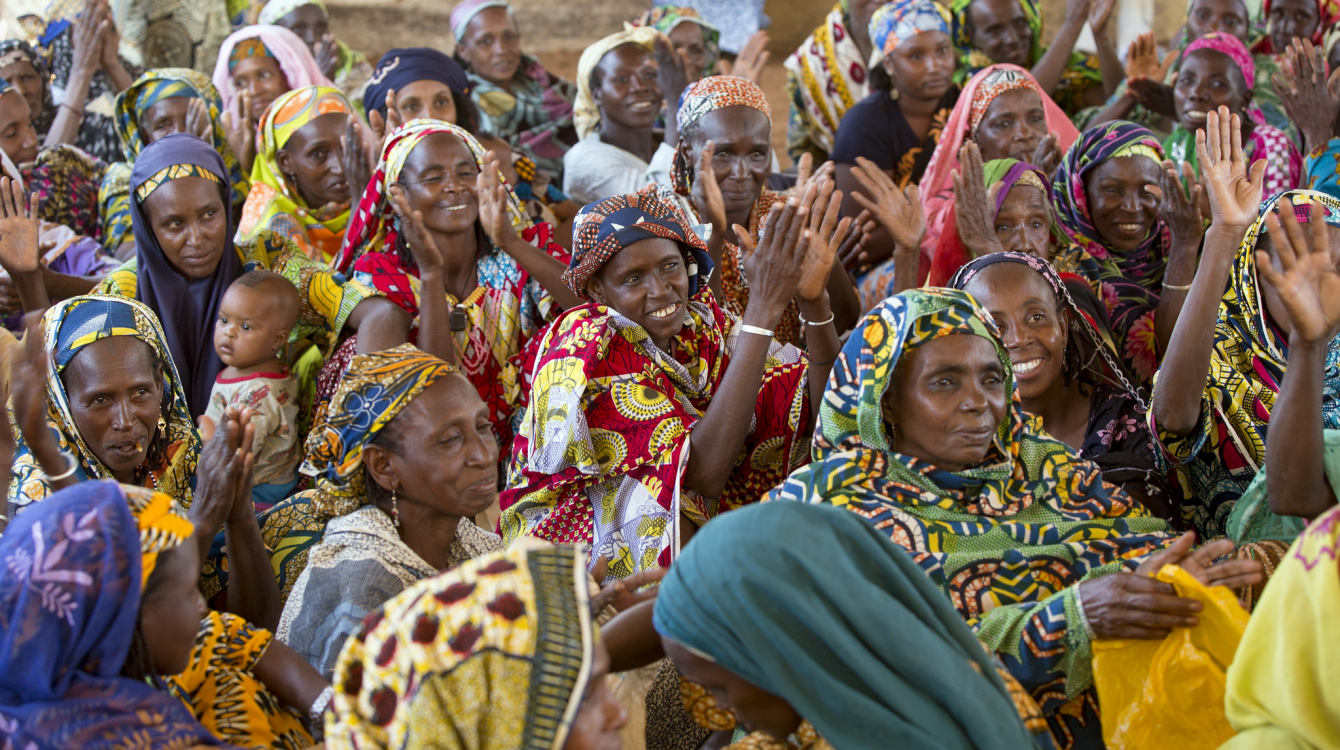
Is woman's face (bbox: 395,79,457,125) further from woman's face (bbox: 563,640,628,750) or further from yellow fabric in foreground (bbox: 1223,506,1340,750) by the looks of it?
yellow fabric in foreground (bbox: 1223,506,1340,750)

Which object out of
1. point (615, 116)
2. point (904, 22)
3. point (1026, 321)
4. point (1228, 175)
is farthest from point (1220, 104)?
point (615, 116)

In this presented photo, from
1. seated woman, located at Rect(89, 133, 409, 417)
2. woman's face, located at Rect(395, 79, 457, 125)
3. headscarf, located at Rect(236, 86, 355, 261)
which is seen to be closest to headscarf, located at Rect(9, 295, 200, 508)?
seated woman, located at Rect(89, 133, 409, 417)

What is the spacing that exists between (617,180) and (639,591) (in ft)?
11.3

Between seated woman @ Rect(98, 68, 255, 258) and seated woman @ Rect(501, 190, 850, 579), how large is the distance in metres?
2.67

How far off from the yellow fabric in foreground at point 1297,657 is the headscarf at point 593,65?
482 cm

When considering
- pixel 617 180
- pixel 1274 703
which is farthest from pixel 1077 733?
pixel 617 180

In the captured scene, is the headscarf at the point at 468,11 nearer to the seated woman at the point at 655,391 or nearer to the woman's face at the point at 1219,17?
the seated woman at the point at 655,391

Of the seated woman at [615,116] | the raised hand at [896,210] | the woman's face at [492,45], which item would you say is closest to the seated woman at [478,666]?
the raised hand at [896,210]

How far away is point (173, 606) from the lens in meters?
2.11

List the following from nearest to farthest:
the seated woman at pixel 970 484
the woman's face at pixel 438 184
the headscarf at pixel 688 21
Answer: the seated woman at pixel 970 484 < the woman's face at pixel 438 184 < the headscarf at pixel 688 21

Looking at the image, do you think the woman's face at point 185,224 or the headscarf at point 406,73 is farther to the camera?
the headscarf at point 406,73

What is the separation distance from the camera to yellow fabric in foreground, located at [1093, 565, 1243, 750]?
2260 mm

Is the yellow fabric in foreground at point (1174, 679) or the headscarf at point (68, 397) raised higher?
the headscarf at point (68, 397)

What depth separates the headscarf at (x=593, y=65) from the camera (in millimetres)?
6164
